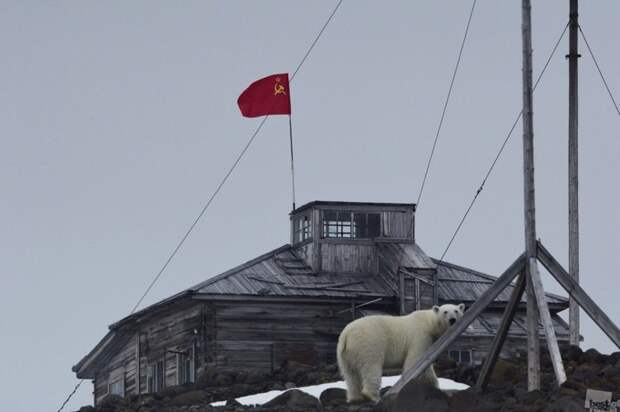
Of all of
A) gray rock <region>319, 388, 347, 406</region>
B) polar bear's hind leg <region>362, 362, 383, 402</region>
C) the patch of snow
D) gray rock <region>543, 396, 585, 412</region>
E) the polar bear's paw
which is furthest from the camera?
the patch of snow

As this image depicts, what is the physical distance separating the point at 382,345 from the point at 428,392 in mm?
3581

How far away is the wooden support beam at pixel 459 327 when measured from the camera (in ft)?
109

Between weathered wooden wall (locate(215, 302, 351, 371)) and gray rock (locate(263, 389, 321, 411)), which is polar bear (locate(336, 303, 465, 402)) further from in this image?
weathered wooden wall (locate(215, 302, 351, 371))

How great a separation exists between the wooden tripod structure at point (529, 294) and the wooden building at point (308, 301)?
22075 millimetres

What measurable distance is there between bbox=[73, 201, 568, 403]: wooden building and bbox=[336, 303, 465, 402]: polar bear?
63.9 ft

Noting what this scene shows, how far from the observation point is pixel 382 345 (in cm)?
3575

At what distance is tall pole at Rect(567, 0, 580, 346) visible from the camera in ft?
143

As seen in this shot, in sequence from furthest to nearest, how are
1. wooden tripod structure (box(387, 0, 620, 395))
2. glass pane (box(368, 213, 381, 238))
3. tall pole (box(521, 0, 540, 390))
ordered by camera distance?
glass pane (box(368, 213, 381, 238)) → tall pole (box(521, 0, 540, 390)) → wooden tripod structure (box(387, 0, 620, 395))

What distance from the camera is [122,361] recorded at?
6197 centimetres

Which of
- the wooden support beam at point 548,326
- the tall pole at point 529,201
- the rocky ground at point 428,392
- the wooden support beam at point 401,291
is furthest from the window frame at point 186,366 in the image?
the wooden support beam at point 548,326

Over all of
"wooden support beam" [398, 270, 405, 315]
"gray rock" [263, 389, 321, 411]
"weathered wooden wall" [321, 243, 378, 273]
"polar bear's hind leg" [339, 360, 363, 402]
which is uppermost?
"weathered wooden wall" [321, 243, 378, 273]

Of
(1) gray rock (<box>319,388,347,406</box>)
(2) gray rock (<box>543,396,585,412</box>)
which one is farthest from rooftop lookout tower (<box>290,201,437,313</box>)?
(2) gray rock (<box>543,396,585,412</box>)

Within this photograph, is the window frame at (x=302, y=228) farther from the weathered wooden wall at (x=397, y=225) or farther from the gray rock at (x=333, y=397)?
the gray rock at (x=333, y=397)

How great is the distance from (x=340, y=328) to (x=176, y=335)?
444 centimetres
